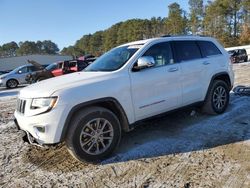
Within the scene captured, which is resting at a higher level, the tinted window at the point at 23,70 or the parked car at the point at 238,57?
the tinted window at the point at 23,70

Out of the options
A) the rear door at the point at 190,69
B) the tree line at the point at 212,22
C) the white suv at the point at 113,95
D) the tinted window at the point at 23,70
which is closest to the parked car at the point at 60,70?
the tinted window at the point at 23,70

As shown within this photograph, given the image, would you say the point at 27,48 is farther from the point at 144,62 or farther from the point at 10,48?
the point at 144,62

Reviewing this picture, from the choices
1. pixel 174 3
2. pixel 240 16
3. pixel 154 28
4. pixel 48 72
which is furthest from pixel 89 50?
pixel 48 72

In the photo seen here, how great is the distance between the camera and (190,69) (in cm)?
605

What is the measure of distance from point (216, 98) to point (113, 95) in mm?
3021

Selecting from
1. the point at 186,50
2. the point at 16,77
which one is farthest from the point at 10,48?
the point at 186,50

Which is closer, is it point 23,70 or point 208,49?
point 208,49

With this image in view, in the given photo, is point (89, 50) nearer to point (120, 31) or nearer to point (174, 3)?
point (120, 31)

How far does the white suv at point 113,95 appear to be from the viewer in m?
4.42

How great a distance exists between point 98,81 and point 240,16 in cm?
7081

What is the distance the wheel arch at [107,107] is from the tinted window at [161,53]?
120 centimetres

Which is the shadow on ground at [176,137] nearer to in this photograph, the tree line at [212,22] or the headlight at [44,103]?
the headlight at [44,103]

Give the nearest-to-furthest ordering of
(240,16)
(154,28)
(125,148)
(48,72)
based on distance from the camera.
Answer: (125,148), (48,72), (240,16), (154,28)

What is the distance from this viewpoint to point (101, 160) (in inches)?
188
